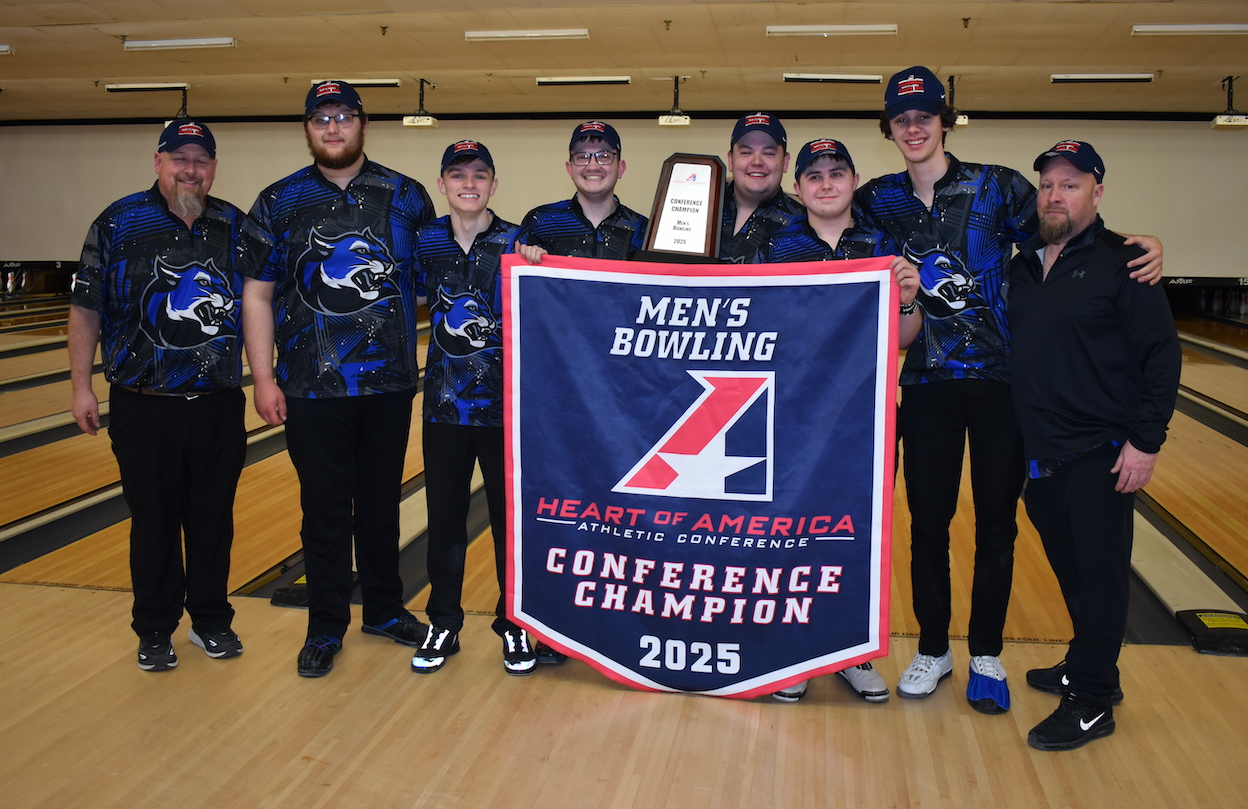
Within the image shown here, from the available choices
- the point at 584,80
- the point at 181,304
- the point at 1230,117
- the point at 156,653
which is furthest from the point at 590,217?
the point at 1230,117

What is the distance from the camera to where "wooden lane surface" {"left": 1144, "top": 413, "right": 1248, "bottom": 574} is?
3.92 metres

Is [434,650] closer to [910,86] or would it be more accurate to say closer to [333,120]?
[333,120]

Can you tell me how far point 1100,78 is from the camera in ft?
33.6

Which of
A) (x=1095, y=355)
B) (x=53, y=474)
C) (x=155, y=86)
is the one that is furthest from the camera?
(x=155, y=86)

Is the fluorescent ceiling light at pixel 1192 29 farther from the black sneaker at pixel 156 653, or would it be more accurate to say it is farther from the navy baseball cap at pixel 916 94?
the black sneaker at pixel 156 653

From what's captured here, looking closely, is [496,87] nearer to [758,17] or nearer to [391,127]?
[391,127]

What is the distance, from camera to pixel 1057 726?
2.21 metres

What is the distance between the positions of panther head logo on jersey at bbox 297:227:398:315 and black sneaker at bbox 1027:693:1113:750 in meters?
2.10

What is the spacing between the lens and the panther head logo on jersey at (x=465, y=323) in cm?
256

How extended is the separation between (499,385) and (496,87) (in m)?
10.1

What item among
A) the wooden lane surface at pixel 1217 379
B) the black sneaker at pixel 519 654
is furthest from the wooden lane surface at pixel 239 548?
the wooden lane surface at pixel 1217 379

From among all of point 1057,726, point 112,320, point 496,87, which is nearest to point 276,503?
point 112,320

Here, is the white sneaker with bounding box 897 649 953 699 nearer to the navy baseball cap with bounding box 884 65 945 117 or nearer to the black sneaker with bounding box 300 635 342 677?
the navy baseball cap with bounding box 884 65 945 117

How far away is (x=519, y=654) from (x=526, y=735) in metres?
0.36
